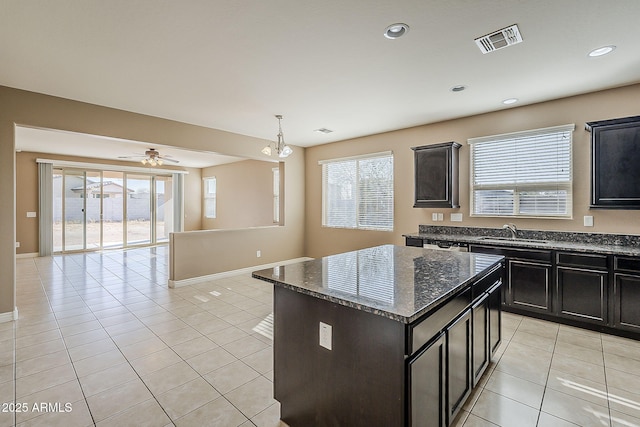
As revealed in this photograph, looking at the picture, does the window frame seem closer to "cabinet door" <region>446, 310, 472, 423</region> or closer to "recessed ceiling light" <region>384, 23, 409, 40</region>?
"recessed ceiling light" <region>384, 23, 409, 40</region>

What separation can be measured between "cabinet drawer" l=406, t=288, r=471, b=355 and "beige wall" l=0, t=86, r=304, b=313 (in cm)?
456

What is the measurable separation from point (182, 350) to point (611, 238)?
4760mm

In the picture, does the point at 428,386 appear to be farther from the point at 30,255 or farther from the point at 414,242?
the point at 30,255

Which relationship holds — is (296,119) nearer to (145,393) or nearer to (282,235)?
(282,235)

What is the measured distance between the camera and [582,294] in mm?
3193

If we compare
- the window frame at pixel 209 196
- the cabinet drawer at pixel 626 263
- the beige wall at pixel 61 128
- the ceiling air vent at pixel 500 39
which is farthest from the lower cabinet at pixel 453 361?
the window frame at pixel 209 196

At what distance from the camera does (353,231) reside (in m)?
6.10

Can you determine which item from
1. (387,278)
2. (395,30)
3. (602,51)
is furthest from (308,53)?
(602,51)

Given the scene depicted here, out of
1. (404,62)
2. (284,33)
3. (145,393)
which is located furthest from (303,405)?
(404,62)

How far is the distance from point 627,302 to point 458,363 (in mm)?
2501

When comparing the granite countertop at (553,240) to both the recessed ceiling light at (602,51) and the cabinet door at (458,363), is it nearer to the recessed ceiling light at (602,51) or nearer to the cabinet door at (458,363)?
the recessed ceiling light at (602,51)

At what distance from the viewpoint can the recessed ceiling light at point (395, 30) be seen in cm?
228

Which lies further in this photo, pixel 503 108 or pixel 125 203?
pixel 125 203

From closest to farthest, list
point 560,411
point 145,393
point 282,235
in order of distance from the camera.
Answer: point 560,411
point 145,393
point 282,235
